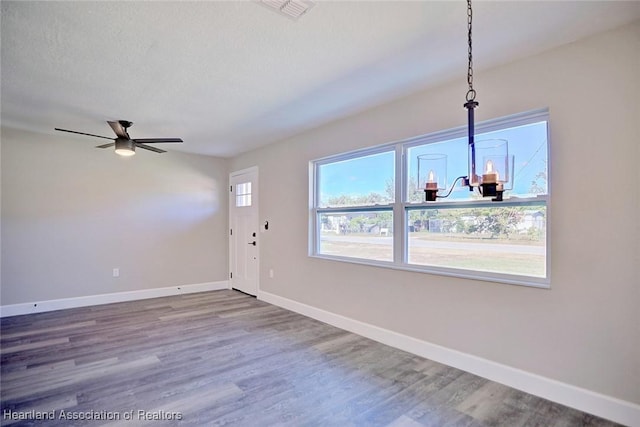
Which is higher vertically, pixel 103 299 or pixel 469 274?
pixel 469 274

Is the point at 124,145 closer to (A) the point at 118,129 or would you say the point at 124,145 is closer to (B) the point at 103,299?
(A) the point at 118,129

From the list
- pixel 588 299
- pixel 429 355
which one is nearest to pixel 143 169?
pixel 429 355

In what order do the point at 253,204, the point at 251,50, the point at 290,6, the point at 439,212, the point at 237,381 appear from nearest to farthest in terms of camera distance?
the point at 290,6 < the point at 251,50 < the point at 237,381 < the point at 439,212 < the point at 253,204

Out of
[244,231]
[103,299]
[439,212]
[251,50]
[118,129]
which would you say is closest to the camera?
[251,50]

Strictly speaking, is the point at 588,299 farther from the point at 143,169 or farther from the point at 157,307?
the point at 143,169

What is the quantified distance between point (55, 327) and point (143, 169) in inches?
→ 101

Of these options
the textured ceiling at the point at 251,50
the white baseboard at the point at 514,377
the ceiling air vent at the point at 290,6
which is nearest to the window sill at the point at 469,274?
the white baseboard at the point at 514,377

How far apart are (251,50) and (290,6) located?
599 mm

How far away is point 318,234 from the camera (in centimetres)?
440

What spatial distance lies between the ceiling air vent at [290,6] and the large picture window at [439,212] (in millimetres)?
1093

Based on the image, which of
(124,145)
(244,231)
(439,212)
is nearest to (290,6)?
(439,212)

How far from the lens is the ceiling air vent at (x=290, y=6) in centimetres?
185

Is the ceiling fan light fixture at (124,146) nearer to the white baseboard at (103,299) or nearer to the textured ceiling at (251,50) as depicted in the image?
the textured ceiling at (251,50)

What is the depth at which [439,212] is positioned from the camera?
3.06 metres
